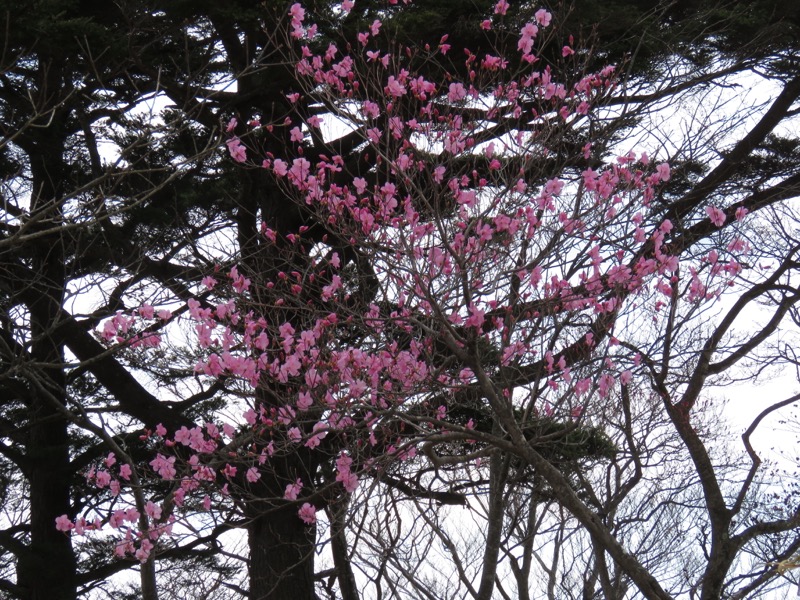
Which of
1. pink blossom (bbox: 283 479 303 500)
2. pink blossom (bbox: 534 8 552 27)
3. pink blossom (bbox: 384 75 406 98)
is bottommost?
pink blossom (bbox: 283 479 303 500)

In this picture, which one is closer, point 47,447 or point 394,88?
point 394,88

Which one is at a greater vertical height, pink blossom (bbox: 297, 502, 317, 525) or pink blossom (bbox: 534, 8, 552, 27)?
pink blossom (bbox: 534, 8, 552, 27)

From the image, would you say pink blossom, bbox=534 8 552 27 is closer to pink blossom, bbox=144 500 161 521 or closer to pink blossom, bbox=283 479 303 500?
pink blossom, bbox=283 479 303 500

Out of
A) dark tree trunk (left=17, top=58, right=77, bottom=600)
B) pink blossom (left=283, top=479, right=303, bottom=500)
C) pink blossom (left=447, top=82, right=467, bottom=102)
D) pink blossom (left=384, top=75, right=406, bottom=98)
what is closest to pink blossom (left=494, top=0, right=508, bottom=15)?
pink blossom (left=447, top=82, right=467, bottom=102)

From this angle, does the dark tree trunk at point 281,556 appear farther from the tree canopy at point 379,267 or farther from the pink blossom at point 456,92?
the pink blossom at point 456,92

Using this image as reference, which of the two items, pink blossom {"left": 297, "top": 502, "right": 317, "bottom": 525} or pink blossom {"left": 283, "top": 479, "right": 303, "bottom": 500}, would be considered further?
pink blossom {"left": 297, "top": 502, "right": 317, "bottom": 525}

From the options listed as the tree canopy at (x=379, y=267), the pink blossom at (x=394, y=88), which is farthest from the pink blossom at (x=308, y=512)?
the pink blossom at (x=394, y=88)

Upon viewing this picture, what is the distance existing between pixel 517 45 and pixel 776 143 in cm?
279

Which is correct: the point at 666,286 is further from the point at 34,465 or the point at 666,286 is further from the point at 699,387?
the point at 34,465

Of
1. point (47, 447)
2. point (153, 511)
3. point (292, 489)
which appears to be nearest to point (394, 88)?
point (292, 489)

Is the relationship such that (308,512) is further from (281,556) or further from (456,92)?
(456,92)

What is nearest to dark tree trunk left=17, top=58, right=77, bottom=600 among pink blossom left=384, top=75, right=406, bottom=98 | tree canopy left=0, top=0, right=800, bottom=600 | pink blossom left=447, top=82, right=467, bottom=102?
tree canopy left=0, top=0, right=800, bottom=600

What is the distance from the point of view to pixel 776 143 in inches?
289

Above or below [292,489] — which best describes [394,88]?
above
